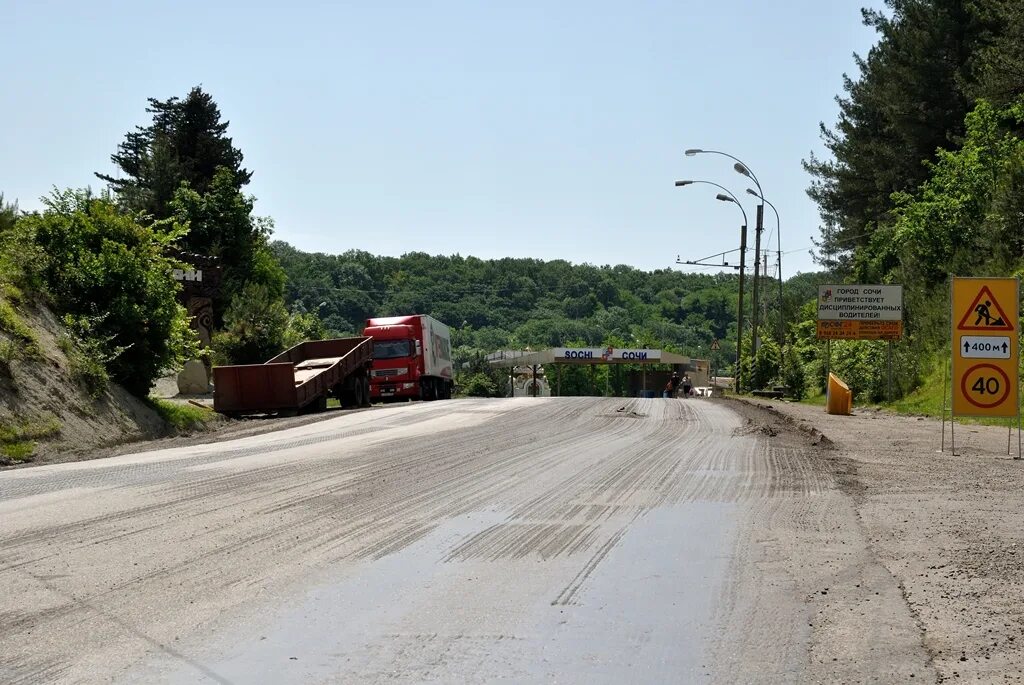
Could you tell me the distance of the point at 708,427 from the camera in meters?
25.2

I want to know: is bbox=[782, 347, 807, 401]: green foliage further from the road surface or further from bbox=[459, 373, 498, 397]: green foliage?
the road surface

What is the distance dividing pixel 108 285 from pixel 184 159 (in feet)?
175

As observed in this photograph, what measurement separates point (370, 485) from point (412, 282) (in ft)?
397

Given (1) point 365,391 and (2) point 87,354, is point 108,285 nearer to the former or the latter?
(2) point 87,354

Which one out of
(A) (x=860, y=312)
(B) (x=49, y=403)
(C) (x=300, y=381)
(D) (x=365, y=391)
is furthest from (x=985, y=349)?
(A) (x=860, y=312)

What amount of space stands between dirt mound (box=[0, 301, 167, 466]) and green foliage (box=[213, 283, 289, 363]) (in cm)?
2189

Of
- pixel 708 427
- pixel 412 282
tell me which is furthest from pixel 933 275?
pixel 412 282

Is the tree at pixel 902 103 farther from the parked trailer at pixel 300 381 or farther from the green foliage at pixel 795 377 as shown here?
the parked trailer at pixel 300 381

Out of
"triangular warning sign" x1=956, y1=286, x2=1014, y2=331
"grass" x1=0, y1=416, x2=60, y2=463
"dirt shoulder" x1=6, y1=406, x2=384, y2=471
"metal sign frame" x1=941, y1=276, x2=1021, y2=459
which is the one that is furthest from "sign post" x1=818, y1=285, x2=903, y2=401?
"grass" x1=0, y1=416, x2=60, y2=463

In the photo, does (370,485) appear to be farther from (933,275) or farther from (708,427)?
(933,275)

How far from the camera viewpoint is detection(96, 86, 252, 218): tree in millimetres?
69875

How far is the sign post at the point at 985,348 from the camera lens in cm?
1797

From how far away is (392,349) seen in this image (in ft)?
153

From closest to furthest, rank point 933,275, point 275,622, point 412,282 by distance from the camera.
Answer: point 275,622 < point 933,275 < point 412,282
